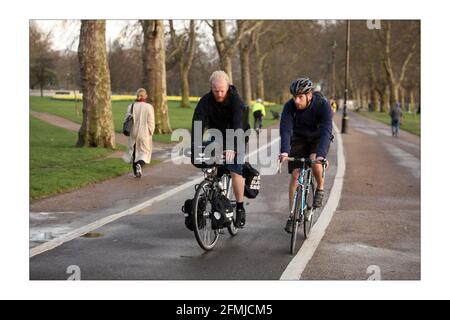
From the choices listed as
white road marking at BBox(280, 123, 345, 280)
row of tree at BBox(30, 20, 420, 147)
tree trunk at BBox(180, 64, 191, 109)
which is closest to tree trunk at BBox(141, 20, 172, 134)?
row of tree at BBox(30, 20, 420, 147)

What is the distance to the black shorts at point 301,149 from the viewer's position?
8.16 metres

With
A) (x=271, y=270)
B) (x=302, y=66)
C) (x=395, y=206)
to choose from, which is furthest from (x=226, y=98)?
(x=302, y=66)

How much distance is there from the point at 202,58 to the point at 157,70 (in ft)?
104

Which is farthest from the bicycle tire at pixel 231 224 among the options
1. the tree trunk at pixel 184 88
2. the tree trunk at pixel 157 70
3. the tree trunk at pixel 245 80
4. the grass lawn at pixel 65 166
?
the tree trunk at pixel 184 88

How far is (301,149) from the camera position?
26.8 feet

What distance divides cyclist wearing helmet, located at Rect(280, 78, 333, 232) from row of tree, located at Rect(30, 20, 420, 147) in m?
2.92

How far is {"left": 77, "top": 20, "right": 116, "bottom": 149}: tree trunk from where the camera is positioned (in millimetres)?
19547

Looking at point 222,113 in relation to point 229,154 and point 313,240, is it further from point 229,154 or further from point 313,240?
point 313,240

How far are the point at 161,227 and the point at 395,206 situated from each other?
3885mm

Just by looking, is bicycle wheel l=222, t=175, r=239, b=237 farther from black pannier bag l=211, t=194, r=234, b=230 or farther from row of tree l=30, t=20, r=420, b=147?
row of tree l=30, t=20, r=420, b=147

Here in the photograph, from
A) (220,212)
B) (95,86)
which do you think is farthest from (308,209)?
(95,86)

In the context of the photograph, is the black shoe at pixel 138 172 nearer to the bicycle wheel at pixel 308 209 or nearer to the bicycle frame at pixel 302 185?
the bicycle wheel at pixel 308 209
